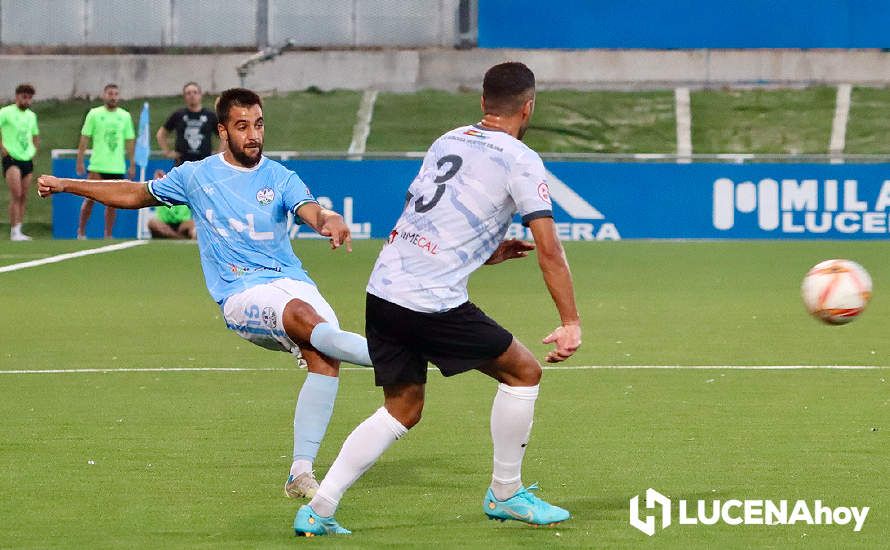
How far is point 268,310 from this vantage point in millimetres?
7188

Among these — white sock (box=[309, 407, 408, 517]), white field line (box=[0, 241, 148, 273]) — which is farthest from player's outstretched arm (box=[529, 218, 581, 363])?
white field line (box=[0, 241, 148, 273])

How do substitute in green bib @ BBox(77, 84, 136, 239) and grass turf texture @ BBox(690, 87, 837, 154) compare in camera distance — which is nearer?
substitute in green bib @ BBox(77, 84, 136, 239)

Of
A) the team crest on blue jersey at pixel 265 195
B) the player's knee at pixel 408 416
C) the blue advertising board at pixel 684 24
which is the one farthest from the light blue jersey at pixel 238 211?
the blue advertising board at pixel 684 24

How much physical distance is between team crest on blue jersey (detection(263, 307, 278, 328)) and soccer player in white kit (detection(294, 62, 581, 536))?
109 centimetres

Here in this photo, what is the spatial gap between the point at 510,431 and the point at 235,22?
27.7 m

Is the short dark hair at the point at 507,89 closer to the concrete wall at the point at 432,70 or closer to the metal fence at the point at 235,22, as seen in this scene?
the concrete wall at the point at 432,70

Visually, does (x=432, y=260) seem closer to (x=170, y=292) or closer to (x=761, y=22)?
(x=170, y=292)

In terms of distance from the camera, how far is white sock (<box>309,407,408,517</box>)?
605 cm

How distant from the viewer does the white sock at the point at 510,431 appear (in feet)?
20.2

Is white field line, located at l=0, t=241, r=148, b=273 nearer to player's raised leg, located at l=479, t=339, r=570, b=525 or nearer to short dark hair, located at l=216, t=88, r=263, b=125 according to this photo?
short dark hair, located at l=216, t=88, r=263, b=125

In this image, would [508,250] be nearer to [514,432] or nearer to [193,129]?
[514,432]

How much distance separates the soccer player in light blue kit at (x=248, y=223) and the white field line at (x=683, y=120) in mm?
23653

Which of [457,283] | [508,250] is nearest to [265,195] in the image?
[508,250]

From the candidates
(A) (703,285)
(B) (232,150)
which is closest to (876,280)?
(A) (703,285)
